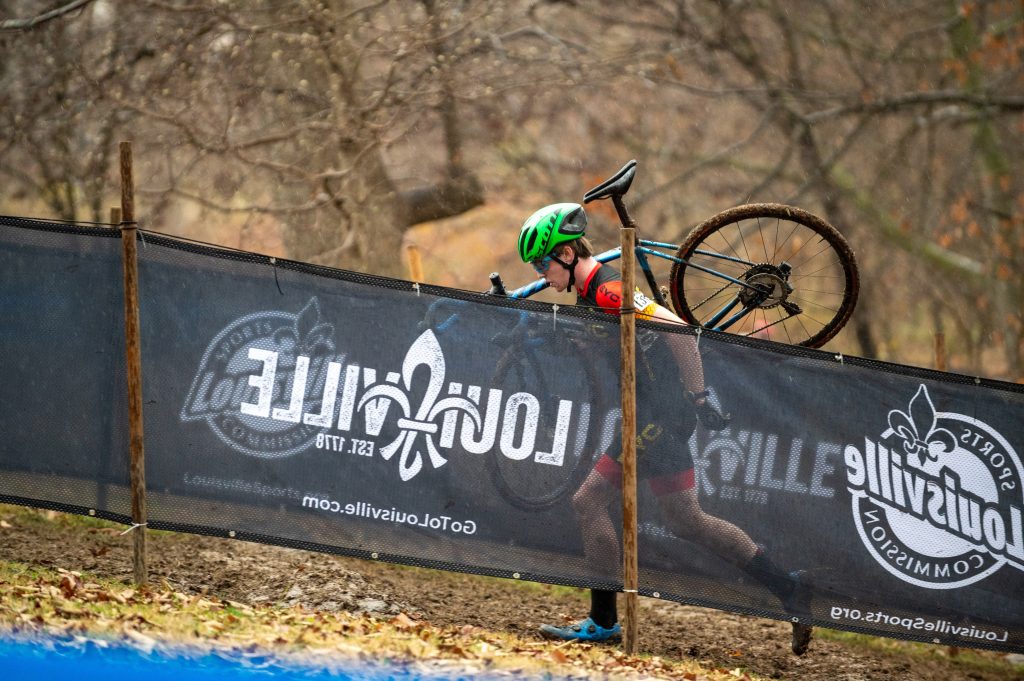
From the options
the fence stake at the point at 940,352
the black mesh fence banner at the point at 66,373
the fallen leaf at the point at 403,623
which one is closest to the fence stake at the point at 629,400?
the fallen leaf at the point at 403,623

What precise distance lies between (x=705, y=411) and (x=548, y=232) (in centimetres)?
146

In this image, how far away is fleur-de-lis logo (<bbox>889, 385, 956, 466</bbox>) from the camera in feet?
22.1

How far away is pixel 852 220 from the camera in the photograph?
62.4ft

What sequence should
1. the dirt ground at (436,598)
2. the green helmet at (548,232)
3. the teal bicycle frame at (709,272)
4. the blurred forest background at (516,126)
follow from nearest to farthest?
1. the green helmet at (548,232)
2. the teal bicycle frame at (709,272)
3. the dirt ground at (436,598)
4. the blurred forest background at (516,126)

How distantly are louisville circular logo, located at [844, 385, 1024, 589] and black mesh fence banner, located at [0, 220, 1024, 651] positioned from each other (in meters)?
0.03

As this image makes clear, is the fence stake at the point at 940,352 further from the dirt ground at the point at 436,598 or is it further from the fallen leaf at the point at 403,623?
the fallen leaf at the point at 403,623

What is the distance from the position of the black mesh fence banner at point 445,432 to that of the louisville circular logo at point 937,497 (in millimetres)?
27

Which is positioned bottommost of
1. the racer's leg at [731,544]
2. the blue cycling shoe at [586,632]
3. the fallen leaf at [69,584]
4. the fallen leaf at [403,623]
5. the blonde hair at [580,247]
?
the blue cycling shoe at [586,632]

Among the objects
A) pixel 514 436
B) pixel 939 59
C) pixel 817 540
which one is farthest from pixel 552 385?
pixel 939 59

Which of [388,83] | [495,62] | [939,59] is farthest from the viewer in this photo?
[939,59]

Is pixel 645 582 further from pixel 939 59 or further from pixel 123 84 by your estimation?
pixel 939 59

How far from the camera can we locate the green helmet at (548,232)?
682 cm

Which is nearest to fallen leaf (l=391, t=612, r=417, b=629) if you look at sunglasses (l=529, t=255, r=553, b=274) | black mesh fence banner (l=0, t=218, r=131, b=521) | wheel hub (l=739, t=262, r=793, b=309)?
black mesh fence banner (l=0, t=218, r=131, b=521)

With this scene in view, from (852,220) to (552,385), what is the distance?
14.0 m
